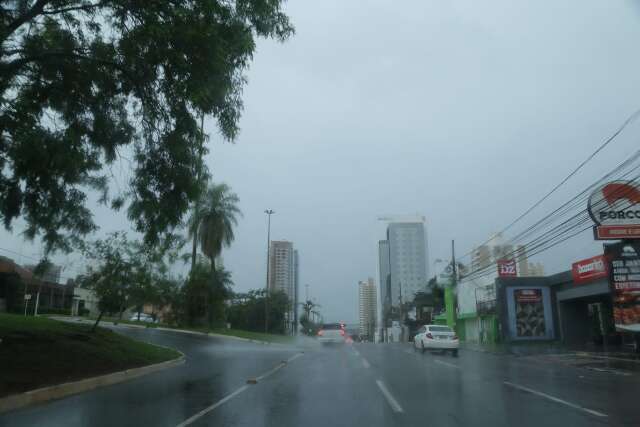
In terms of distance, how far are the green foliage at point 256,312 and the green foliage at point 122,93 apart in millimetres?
59682

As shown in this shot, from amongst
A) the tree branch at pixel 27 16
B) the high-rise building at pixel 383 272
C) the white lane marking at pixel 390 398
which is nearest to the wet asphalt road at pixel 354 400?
the white lane marking at pixel 390 398

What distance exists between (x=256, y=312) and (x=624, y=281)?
175ft

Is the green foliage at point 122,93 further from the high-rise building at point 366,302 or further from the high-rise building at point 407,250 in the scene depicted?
the high-rise building at point 366,302

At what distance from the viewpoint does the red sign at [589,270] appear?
32344 mm

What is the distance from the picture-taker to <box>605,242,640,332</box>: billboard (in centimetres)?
2698

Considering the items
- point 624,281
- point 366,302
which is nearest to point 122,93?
point 624,281

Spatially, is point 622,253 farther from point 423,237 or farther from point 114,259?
point 423,237

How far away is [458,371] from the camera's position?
18.0m

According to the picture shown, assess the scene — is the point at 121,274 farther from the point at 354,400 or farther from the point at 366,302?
the point at 366,302

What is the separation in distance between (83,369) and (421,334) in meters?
19.6

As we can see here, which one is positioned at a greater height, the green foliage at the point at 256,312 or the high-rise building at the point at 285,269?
A: the high-rise building at the point at 285,269

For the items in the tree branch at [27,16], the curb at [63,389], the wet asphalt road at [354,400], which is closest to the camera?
the wet asphalt road at [354,400]

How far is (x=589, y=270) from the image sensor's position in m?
33.9

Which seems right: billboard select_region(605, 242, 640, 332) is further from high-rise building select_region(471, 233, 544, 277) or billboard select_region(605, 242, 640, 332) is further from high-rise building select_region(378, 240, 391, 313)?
high-rise building select_region(378, 240, 391, 313)
